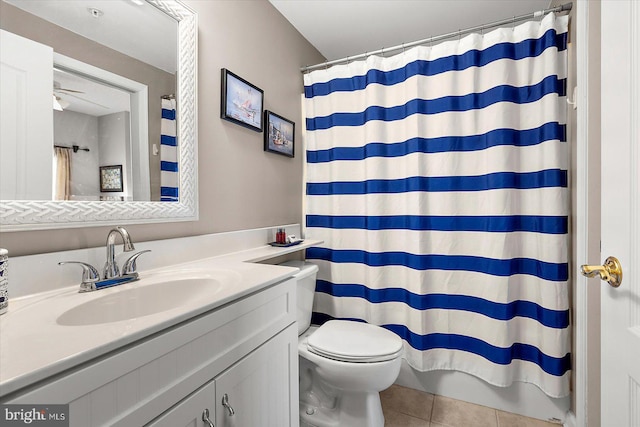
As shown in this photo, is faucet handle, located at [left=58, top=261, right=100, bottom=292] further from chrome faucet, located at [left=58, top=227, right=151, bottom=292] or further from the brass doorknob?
the brass doorknob

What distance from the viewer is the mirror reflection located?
0.80m

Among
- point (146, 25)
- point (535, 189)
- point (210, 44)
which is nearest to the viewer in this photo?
point (146, 25)

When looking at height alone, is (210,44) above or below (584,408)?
above

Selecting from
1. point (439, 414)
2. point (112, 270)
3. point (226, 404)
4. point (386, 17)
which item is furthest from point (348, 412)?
point (386, 17)

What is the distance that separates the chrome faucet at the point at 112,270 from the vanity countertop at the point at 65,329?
30 mm

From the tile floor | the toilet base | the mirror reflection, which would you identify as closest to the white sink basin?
the mirror reflection

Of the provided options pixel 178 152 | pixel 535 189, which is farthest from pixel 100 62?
pixel 535 189

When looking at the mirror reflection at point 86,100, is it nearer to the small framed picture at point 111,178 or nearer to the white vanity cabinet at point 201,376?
the small framed picture at point 111,178

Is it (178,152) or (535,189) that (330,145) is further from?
(535,189)

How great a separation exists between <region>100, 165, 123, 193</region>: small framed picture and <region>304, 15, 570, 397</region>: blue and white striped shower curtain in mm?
1243

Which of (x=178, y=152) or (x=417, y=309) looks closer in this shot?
(x=178, y=152)

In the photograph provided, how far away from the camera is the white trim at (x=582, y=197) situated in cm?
117

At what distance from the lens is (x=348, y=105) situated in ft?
6.40

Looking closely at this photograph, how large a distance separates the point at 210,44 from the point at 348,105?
3.03 feet
